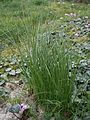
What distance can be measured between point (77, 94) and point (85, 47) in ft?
4.29

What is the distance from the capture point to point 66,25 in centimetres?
569

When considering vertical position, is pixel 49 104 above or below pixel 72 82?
below

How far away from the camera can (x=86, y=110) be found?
9.96ft

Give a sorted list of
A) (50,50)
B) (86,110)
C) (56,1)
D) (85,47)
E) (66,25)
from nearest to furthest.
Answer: (86,110) < (50,50) < (85,47) < (66,25) < (56,1)

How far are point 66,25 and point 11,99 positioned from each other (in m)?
2.51

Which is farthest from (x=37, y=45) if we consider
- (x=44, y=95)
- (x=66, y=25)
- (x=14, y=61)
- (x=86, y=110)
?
(x=66, y=25)

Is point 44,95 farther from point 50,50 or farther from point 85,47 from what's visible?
point 85,47

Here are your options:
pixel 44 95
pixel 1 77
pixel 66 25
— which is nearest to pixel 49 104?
pixel 44 95

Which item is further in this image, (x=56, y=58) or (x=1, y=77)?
(x=1, y=77)

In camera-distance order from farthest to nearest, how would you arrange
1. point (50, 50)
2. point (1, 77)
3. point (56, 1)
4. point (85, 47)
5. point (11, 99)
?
point (56, 1), point (85, 47), point (1, 77), point (11, 99), point (50, 50)

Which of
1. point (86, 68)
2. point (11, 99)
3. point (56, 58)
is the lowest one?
point (11, 99)

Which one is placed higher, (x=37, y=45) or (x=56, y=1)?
(x=37, y=45)

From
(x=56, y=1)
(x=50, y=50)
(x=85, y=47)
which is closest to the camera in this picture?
(x=50, y=50)

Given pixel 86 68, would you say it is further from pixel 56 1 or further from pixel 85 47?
pixel 56 1
